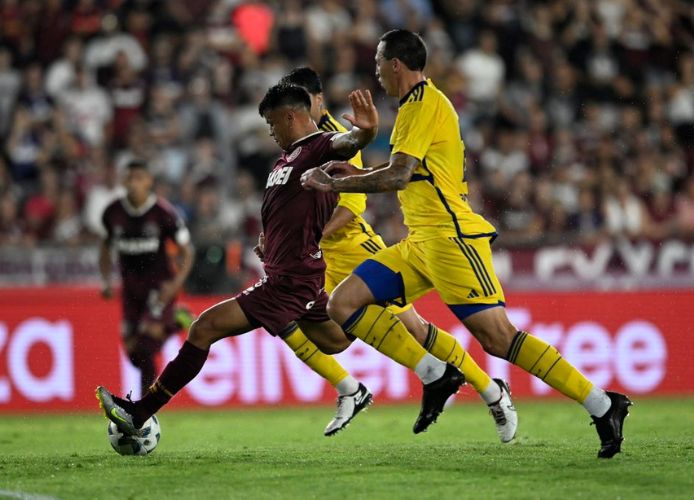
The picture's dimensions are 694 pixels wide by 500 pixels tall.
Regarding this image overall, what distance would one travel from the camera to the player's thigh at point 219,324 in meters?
8.06

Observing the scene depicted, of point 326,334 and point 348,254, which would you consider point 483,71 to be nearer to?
point 348,254

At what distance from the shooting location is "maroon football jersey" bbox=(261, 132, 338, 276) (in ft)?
27.0

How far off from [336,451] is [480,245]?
1.77 m

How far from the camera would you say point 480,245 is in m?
8.05

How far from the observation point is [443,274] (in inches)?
316

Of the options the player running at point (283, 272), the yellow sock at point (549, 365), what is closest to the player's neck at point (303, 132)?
the player running at point (283, 272)

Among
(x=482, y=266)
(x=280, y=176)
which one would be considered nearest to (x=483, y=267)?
(x=482, y=266)

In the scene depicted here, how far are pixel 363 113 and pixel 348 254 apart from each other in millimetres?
2050

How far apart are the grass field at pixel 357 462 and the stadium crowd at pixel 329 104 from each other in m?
4.79

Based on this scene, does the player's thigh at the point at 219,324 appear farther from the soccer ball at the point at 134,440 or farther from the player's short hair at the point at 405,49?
the player's short hair at the point at 405,49

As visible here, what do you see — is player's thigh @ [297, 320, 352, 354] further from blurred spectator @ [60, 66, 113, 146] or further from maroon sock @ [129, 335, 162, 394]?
blurred spectator @ [60, 66, 113, 146]

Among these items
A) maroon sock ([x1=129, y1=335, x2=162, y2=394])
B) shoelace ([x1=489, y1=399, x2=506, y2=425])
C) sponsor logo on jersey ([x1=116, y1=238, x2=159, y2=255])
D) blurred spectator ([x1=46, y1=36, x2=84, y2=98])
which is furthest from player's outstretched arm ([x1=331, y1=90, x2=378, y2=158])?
blurred spectator ([x1=46, y1=36, x2=84, y2=98])

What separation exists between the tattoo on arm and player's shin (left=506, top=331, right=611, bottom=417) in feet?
4.05

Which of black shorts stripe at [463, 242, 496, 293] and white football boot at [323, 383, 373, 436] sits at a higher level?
black shorts stripe at [463, 242, 496, 293]
